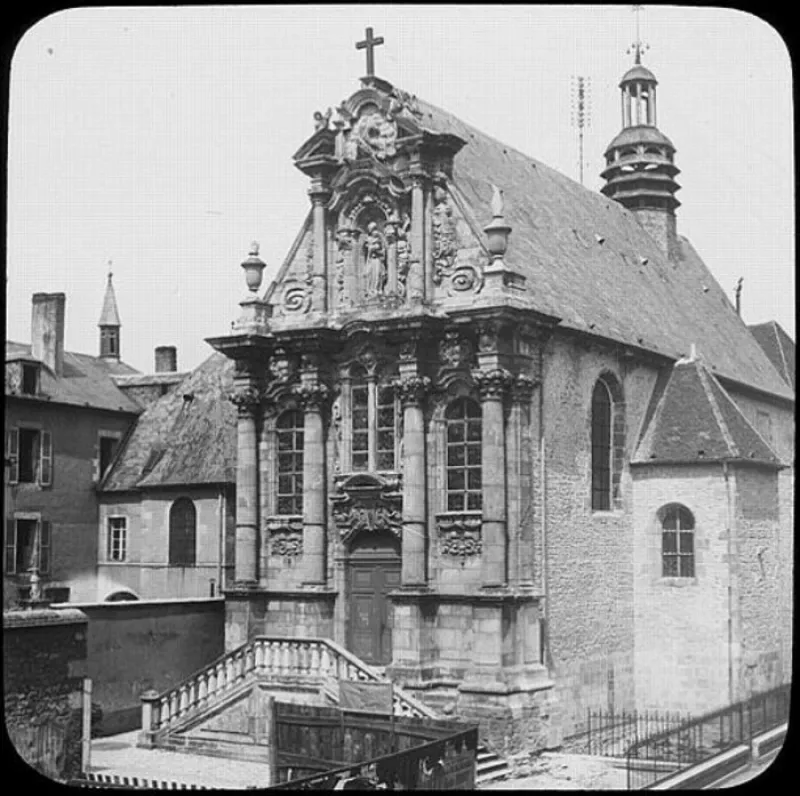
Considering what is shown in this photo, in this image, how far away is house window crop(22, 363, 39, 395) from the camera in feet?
127

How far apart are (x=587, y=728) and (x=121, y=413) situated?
18682mm

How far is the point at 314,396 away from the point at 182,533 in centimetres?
992

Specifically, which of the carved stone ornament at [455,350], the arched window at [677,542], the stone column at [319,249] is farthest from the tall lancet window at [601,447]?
the stone column at [319,249]

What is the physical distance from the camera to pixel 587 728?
2947 cm

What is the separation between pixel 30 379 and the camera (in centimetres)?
3900

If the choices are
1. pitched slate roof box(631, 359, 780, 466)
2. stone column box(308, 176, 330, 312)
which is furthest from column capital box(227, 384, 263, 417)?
pitched slate roof box(631, 359, 780, 466)

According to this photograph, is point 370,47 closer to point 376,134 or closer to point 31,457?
point 376,134

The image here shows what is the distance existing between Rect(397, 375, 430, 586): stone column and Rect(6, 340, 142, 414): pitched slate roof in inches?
560

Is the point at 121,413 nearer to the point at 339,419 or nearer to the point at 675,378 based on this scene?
the point at 339,419

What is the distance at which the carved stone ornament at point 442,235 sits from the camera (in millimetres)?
29134

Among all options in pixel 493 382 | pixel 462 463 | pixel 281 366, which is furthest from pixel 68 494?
pixel 493 382

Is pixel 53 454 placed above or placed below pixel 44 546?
above

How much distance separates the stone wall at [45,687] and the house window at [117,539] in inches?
632

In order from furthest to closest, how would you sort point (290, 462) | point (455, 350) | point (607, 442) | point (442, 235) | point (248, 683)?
point (607, 442), point (290, 462), point (442, 235), point (455, 350), point (248, 683)
